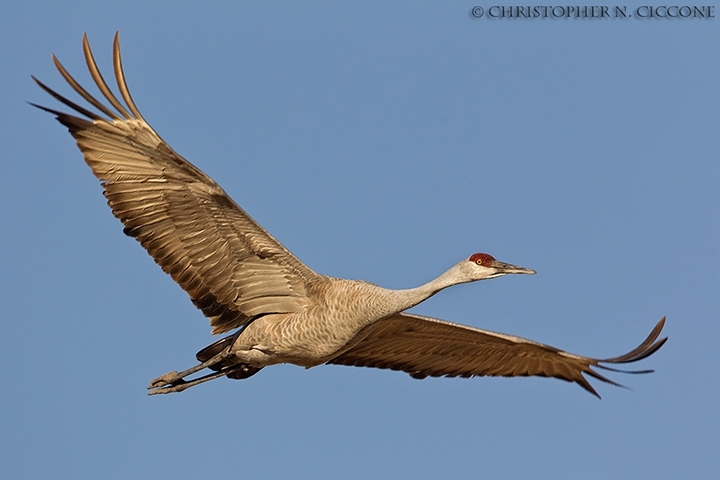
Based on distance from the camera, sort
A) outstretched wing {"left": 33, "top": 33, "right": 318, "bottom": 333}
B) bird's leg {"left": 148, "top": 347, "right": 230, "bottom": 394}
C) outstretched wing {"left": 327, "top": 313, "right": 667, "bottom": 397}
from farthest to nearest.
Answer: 1. outstretched wing {"left": 327, "top": 313, "right": 667, "bottom": 397}
2. bird's leg {"left": 148, "top": 347, "right": 230, "bottom": 394}
3. outstretched wing {"left": 33, "top": 33, "right": 318, "bottom": 333}

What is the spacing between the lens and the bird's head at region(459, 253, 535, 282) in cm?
1391

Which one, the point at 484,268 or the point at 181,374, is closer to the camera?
the point at 484,268

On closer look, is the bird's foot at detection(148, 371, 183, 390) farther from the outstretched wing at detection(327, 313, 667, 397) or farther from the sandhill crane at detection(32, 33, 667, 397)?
the outstretched wing at detection(327, 313, 667, 397)

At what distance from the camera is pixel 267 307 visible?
1472 centimetres

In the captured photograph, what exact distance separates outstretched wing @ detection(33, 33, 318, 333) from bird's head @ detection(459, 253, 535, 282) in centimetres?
188

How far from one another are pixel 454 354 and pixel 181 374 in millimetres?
3643

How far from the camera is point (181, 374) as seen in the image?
15.0 m

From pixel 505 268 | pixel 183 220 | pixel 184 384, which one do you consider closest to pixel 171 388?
pixel 184 384

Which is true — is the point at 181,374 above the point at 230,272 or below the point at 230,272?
below

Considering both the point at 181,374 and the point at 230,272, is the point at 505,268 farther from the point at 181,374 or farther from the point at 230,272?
the point at 181,374

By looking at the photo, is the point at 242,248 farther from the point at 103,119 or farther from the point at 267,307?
the point at 103,119

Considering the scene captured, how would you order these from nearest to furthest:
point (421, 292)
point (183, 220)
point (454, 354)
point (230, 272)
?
point (421, 292)
point (183, 220)
point (230, 272)
point (454, 354)

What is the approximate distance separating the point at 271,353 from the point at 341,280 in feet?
3.97

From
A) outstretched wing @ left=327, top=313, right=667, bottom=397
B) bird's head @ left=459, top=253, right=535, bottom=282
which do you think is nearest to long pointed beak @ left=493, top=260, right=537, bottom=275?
bird's head @ left=459, top=253, right=535, bottom=282
